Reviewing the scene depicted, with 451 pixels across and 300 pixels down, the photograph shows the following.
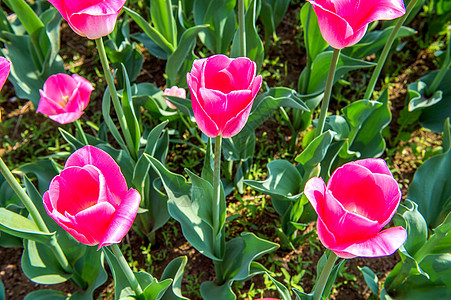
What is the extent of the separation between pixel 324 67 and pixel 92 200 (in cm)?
118

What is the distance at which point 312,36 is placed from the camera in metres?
1.85

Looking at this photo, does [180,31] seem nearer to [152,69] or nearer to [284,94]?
[152,69]

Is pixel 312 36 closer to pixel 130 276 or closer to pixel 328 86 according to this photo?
pixel 328 86

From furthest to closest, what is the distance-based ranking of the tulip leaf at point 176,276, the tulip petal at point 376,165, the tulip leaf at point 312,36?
the tulip leaf at point 312,36
the tulip leaf at point 176,276
the tulip petal at point 376,165

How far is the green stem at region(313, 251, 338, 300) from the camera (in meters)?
1.00

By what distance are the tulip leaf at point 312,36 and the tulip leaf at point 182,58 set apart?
426 mm

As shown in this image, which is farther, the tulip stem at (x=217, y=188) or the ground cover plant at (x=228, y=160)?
the tulip stem at (x=217, y=188)

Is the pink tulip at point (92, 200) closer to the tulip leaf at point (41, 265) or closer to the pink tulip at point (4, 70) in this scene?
the pink tulip at point (4, 70)

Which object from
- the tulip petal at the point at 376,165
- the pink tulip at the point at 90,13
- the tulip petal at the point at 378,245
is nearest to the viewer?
the tulip petal at the point at 378,245

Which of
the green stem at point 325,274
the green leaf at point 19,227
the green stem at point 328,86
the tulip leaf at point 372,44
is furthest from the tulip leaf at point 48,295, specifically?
the tulip leaf at point 372,44

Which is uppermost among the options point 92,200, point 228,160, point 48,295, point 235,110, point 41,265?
point 235,110

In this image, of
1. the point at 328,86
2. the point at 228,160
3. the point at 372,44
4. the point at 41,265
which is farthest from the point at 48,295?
the point at 372,44

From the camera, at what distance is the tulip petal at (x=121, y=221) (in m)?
0.90

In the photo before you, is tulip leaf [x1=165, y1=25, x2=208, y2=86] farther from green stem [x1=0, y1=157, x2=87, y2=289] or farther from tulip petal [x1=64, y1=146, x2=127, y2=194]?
tulip petal [x1=64, y1=146, x2=127, y2=194]
